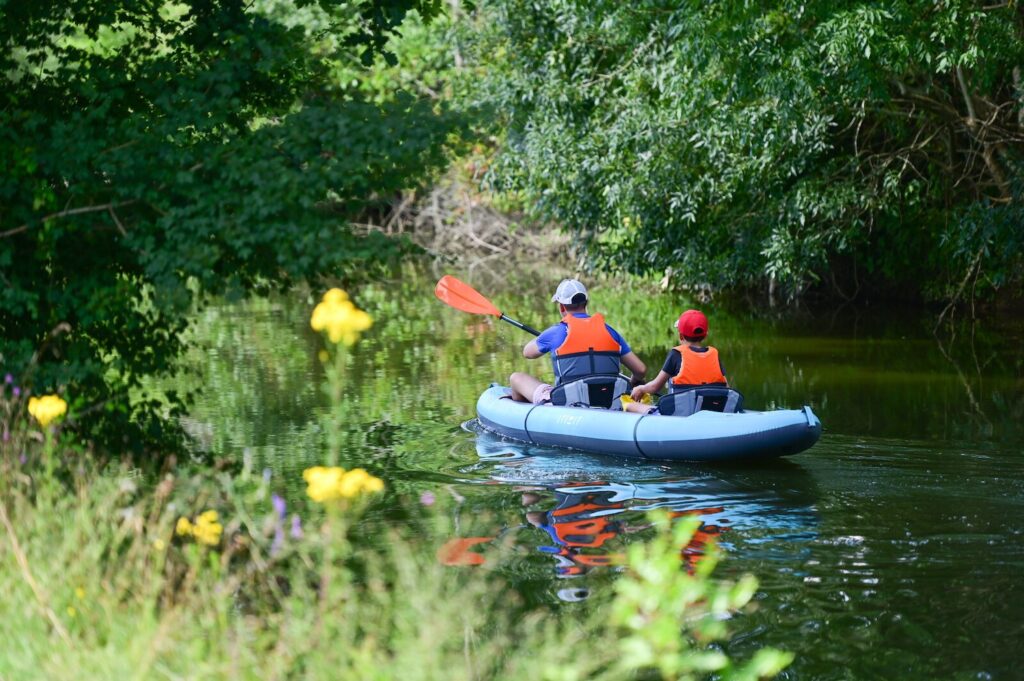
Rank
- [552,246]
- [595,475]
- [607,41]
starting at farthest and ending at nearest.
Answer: [552,246] → [607,41] → [595,475]

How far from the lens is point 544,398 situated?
32.9ft

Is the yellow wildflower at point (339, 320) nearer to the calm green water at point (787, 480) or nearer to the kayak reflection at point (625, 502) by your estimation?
the calm green water at point (787, 480)

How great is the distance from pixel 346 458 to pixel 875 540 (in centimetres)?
383

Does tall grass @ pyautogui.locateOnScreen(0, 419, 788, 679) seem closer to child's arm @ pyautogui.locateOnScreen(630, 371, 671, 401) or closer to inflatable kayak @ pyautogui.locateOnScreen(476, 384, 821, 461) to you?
inflatable kayak @ pyautogui.locateOnScreen(476, 384, 821, 461)

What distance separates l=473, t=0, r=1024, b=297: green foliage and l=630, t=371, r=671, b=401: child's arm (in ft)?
10.0

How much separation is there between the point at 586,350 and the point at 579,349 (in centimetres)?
5

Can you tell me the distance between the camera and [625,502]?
7.69 metres

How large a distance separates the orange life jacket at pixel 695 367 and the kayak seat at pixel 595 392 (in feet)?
2.66

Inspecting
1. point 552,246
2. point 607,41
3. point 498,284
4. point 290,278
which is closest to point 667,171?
point 607,41

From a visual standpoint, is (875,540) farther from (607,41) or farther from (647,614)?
(607,41)

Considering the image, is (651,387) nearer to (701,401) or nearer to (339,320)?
(701,401)

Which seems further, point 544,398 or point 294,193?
point 544,398

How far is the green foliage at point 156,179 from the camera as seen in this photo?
6352 mm

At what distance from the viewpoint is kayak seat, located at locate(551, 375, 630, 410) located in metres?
9.62
